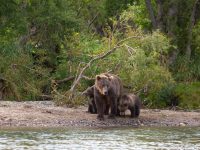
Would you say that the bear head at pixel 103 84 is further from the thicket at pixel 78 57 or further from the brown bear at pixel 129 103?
the thicket at pixel 78 57

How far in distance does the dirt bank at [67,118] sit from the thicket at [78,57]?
1.34 meters

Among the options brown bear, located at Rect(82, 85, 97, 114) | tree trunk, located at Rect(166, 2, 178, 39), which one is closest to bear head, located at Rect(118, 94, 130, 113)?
brown bear, located at Rect(82, 85, 97, 114)

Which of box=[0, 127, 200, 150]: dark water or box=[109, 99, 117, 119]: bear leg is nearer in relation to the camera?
box=[0, 127, 200, 150]: dark water

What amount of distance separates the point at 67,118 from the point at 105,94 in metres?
1.51

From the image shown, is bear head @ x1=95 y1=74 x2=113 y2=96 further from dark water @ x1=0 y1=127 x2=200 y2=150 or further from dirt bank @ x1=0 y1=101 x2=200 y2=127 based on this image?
dark water @ x1=0 y1=127 x2=200 y2=150

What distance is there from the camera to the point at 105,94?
2027cm

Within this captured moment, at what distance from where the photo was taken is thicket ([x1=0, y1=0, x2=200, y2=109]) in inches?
945

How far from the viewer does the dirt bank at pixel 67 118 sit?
20.0 meters

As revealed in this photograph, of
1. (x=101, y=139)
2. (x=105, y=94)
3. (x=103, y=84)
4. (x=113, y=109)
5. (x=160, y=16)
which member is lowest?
(x=101, y=139)

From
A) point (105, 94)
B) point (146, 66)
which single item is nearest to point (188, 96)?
point (146, 66)

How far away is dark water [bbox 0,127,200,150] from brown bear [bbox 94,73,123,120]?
5.07 feet

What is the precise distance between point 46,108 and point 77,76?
10.1 ft

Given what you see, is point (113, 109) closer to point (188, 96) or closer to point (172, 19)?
point (188, 96)

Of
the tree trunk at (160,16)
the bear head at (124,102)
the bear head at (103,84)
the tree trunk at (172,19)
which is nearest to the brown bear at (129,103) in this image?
the bear head at (124,102)
